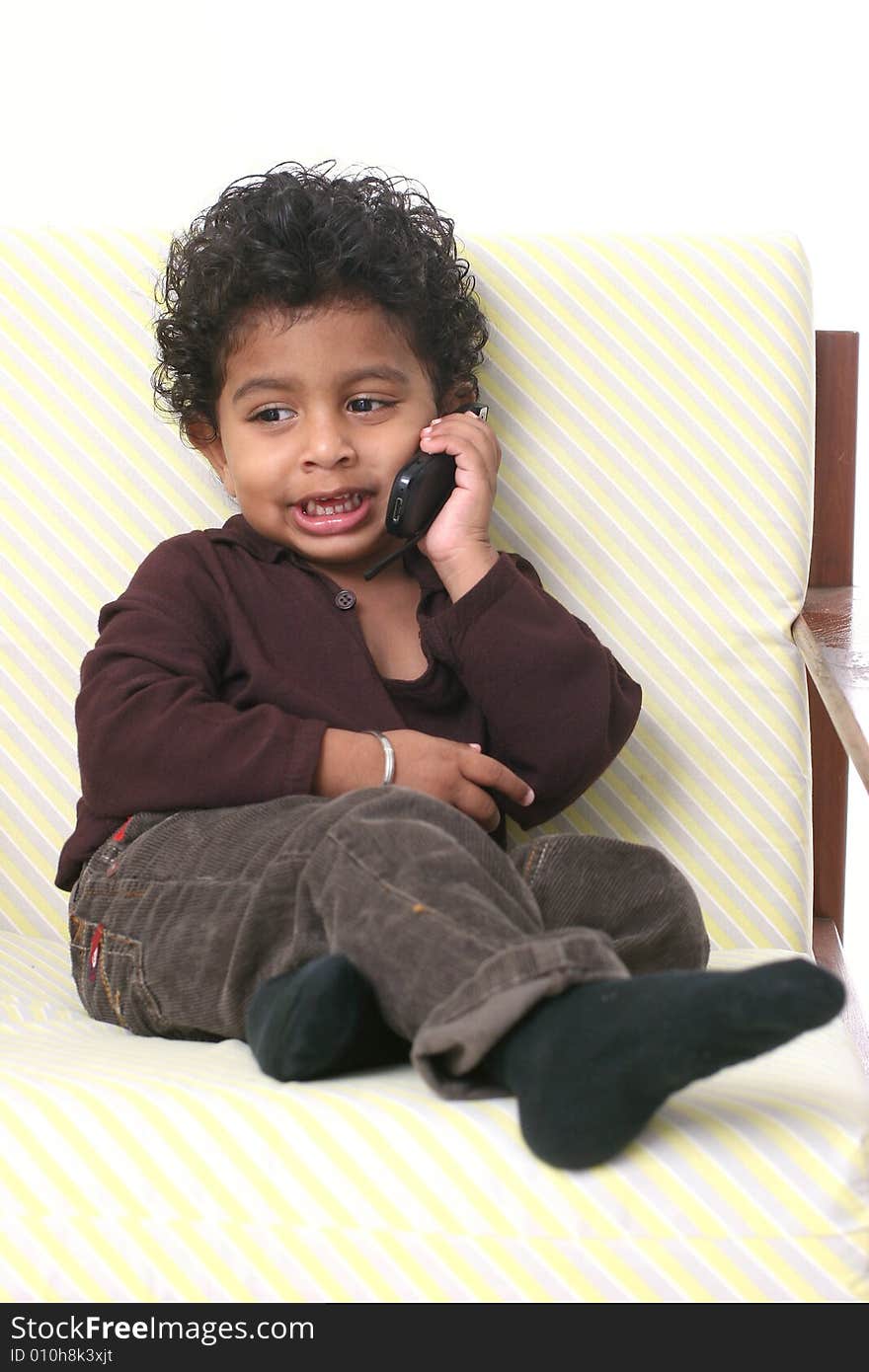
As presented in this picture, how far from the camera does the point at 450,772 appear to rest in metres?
1.32

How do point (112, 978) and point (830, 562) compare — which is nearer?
point (112, 978)

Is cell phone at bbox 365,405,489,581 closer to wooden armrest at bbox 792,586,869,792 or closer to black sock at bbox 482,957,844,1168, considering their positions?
wooden armrest at bbox 792,586,869,792

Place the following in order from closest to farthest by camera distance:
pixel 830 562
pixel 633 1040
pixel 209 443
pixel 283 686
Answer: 1. pixel 633 1040
2. pixel 283 686
3. pixel 209 443
4. pixel 830 562

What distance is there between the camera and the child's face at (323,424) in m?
1.44

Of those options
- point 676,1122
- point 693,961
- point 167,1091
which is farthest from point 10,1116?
point 693,961

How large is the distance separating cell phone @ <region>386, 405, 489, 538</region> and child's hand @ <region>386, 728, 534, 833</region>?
Answer: 0.63 feet

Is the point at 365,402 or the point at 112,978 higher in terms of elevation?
the point at 365,402

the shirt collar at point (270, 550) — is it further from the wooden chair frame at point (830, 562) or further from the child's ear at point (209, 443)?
the wooden chair frame at point (830, 562)

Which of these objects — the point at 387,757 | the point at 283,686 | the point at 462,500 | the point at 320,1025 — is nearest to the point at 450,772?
the point at 387,757

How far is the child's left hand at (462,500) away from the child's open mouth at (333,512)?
64 millimetres

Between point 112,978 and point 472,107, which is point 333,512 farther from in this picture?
point 472,107

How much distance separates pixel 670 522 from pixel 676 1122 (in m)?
0.79

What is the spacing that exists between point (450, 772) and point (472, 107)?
151 cm

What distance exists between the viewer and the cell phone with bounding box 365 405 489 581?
143 centimetres
